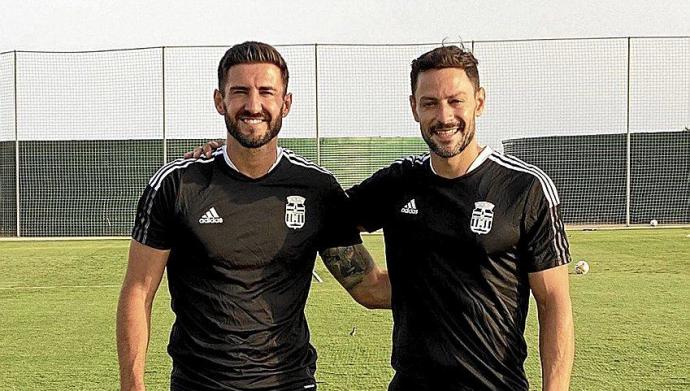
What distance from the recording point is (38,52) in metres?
18.2

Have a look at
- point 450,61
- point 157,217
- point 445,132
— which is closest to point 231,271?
point 157,217

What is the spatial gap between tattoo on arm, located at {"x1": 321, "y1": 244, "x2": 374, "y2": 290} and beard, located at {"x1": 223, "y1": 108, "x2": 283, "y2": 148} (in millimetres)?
622

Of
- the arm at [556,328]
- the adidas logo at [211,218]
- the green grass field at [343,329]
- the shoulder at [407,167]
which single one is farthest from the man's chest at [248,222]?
the green grass field at [343,329]

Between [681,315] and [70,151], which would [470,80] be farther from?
[70,151]

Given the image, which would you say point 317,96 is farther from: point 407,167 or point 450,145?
point 450,145

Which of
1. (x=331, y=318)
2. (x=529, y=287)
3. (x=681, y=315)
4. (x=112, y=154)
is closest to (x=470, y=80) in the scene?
(x=529, y=287)

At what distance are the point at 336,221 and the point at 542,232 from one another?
79cm

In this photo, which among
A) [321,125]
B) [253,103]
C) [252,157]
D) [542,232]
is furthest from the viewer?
[321,125]

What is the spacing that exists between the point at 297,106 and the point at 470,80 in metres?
14.7

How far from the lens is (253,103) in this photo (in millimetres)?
2934

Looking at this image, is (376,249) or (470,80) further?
(376,249)

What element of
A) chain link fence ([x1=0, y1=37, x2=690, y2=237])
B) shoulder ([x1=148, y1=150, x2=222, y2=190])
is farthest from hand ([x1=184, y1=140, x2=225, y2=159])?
chain link fence ([x1=0, y1=37, x2=690, y2=237])

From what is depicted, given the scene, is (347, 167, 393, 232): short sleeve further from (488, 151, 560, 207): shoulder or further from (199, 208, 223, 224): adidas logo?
(199, 208, 223, 224): adidas logo

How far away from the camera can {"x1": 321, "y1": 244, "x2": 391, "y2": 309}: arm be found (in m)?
3.46
